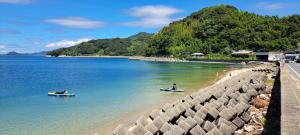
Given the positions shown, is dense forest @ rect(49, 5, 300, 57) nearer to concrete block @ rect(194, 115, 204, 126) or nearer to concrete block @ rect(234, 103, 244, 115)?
concrete block @ rect(234, 103, 244, 115)

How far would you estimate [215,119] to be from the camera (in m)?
13.2

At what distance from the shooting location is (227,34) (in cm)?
14288

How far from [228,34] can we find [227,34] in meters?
0.41

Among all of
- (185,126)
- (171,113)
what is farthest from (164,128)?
(171,113)

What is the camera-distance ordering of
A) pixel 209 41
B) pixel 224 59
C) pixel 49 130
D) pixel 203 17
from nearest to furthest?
pixel 49 130
pixel 224 59
pixel 209 41
pixel 203 17

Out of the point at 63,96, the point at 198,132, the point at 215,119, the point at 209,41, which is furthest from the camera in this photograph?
the point at 209,41

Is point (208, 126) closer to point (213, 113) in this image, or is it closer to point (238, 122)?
point (213, 113)

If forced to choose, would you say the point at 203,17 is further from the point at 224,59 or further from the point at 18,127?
the point at 18,127

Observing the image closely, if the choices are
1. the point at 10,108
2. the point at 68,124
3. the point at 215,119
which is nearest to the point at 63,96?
the point at 10,108

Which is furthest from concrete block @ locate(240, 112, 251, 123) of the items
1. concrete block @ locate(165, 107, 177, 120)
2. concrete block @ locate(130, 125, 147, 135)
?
concrete block @ locate(130, 125, 147, 135)

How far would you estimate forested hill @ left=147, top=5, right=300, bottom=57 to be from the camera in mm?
130500

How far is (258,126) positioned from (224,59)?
106 m

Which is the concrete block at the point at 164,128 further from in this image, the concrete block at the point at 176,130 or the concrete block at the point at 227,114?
the concrete block at the point at 227,114

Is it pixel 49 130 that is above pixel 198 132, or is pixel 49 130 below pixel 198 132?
below
